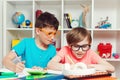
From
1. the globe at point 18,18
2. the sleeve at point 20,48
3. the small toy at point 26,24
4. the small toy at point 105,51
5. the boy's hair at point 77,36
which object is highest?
the globe at point 18,18

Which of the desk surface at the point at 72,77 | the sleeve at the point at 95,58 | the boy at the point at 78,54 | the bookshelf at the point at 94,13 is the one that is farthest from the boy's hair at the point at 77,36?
the bookshelf at the point at 94,13

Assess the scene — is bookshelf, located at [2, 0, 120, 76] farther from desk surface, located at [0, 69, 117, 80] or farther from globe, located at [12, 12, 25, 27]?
desk surface, located at [0, 69, 117, 80]

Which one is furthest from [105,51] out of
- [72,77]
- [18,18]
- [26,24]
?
[72,77]

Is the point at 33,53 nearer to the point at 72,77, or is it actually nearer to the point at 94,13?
the point at 72,77

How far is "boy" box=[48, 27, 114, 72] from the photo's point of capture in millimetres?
1230

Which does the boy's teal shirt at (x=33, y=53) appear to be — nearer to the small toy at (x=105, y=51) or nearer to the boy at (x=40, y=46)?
the boy at (x=40, y=46)

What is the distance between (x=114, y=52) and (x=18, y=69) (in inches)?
66.8

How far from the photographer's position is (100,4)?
2568 mm

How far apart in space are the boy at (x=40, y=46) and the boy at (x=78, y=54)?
15 cm

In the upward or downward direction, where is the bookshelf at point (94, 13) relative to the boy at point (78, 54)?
upward

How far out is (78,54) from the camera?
4.30 feet

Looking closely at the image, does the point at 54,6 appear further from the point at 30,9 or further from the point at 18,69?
the point at 18,69

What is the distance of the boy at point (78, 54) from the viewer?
1.23m

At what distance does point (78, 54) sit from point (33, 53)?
1.27 ft
